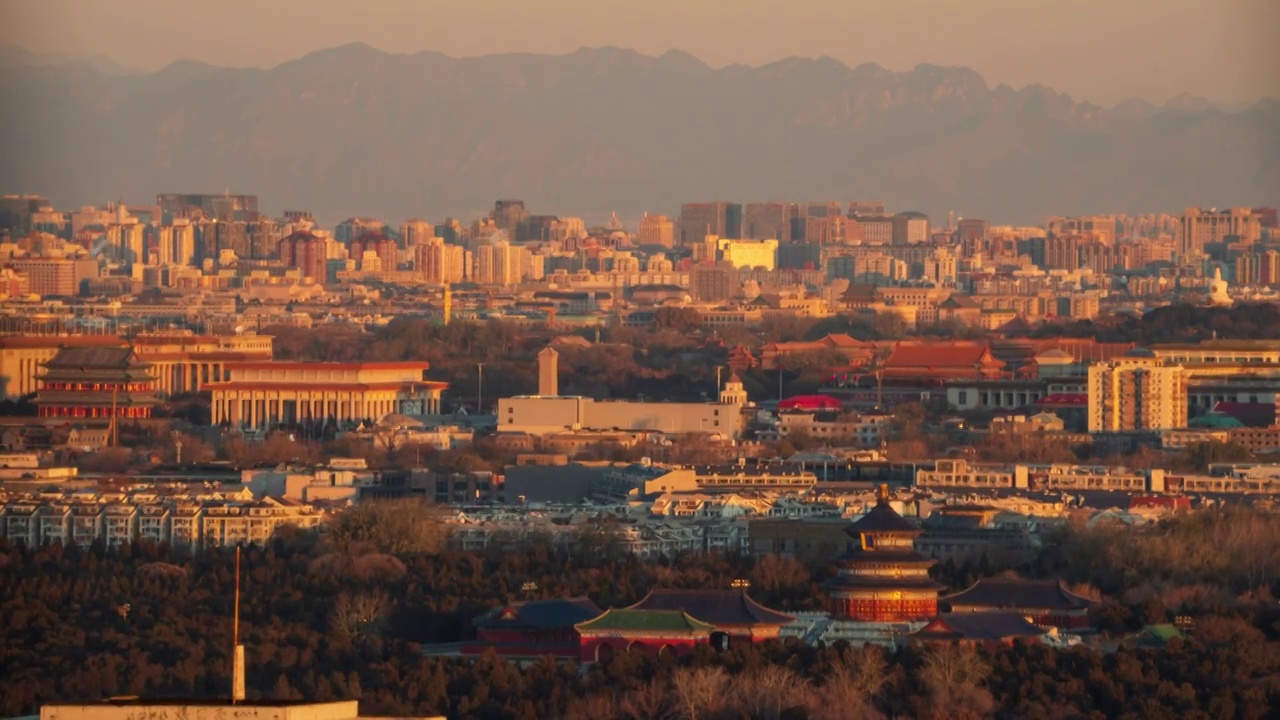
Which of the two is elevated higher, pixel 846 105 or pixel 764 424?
pixel 846 105

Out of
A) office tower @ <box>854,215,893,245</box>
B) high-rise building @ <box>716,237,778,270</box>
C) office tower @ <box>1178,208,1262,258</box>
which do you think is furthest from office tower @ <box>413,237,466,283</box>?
office tower @ <box>1178,208,1262,258</box>

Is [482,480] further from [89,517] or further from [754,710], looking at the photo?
[754,710]

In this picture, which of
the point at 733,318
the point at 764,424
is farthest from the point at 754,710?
the point at 733,318

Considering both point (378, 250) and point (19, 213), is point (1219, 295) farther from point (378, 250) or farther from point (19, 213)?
point (378, 250)

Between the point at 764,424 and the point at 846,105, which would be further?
the point at 846,105

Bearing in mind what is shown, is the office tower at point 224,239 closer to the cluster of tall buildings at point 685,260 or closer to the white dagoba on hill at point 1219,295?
the cluster of tall buildings at point 685,260

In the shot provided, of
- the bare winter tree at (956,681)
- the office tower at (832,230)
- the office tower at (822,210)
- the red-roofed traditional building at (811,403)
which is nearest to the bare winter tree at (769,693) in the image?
the bare winter tree at (956,681)

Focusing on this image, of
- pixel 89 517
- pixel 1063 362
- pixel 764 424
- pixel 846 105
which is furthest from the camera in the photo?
pixel 846 105
